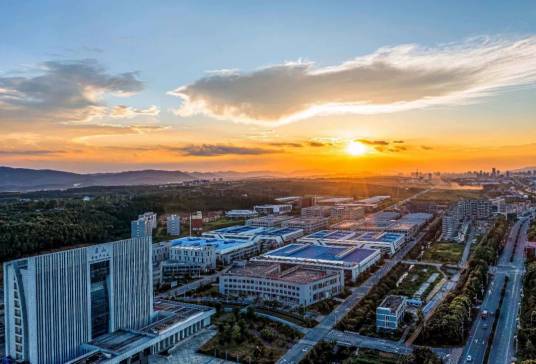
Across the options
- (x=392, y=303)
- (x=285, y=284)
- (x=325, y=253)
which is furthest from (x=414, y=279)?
(x=285, y=284)

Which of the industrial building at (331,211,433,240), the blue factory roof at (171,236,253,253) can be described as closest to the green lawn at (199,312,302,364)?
the blue factory roof at (171,236,253,253)

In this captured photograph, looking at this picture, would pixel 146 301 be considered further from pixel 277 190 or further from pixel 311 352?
pixel 277 190

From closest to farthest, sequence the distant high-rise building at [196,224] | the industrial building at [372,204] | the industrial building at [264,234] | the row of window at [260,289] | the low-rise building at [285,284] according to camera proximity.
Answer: the low-rise building at [285,284] < the row of window at [260,289] < the industrial building at [264,234] < the distant high-rise building at [196,224] < the industrial building at [372,204]

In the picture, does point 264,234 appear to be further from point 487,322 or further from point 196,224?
point 487,322

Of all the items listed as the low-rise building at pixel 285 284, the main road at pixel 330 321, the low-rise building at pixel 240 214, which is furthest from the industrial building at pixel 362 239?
the low-rise building at pixel 240 214

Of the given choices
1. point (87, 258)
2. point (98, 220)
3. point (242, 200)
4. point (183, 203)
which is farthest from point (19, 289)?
point (242, 200)

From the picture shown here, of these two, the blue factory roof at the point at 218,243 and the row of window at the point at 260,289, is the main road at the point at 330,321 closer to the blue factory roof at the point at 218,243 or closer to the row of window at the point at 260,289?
the row of window at the point at 260,289

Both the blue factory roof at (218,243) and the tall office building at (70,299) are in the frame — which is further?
the blue factory roof at (218,243)

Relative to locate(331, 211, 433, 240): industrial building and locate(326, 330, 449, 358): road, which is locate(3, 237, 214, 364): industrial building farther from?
locate(331, 211, 433, 240): industrial building
